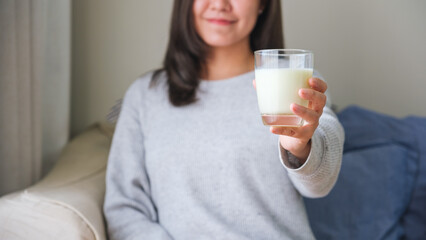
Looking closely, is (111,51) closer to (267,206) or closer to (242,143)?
(242,143)

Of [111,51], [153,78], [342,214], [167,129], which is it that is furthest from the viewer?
[111,51]

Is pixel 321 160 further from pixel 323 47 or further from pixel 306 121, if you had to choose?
pixel 323 47

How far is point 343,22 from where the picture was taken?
83.4 inches

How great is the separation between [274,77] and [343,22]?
4.50 ft

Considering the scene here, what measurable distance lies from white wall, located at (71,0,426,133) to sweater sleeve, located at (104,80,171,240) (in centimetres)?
50

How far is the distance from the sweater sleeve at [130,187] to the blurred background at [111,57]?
0.33 metres

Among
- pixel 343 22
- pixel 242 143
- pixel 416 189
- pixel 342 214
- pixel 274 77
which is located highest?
pixel 274 77

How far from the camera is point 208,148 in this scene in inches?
52.4

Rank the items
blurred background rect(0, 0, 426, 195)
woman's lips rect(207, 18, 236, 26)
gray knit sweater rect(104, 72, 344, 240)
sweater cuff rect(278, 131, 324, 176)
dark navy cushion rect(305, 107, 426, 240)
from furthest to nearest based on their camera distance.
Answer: dark navy cushion rect(305, 107, 426, 240) < blurred background rect(0, 0, 426, 195) < woman's lips rect(207, 18, 236, 26) < gray knit sweater rect(104, 72, 344, 240) < sweater cuff rect(278, 131, 324, 176)

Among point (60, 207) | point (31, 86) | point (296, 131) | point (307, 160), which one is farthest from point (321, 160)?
point (31, 86)

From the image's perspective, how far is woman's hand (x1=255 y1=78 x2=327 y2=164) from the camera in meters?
0.86

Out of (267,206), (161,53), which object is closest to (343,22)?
(161,53)

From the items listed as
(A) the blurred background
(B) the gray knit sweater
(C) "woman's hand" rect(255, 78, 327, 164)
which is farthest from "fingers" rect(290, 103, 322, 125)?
(A) the blurred background

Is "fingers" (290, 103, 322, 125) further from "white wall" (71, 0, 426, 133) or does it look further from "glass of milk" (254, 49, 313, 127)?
"white wall" (71, 0, 426, 133)
